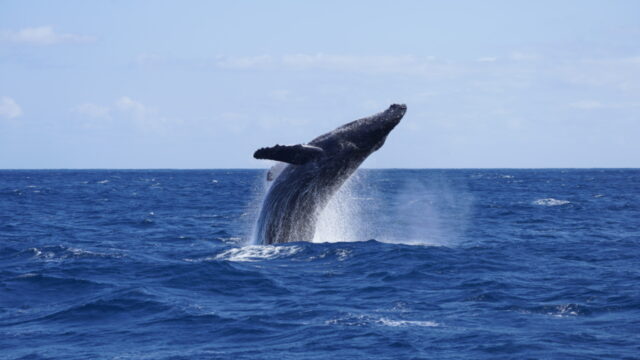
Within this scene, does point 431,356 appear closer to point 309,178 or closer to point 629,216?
point 309,178

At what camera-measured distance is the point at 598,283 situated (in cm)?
1292

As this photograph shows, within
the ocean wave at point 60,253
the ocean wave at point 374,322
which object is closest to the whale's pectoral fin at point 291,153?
the ocean wave at point 374,322

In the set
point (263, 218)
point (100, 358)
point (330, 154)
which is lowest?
point (100, 358)

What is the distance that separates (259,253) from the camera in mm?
15578

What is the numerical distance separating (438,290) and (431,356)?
12.7 feet

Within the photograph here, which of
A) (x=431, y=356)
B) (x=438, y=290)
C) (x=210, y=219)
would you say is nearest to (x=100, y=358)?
(x=431, y=356)

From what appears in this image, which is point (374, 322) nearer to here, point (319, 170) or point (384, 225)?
point (319, 170)

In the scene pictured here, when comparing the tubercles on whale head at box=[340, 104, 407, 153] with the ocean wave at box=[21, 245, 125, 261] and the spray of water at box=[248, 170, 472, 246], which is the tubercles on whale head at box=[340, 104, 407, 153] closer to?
the spray of water at box=[248, 170, 472, 246]

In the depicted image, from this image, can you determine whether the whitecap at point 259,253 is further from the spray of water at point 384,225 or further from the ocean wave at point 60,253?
the ocean wave at point 60,253

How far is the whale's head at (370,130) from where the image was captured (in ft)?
50.6

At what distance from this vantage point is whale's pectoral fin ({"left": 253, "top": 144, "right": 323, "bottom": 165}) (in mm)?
13812

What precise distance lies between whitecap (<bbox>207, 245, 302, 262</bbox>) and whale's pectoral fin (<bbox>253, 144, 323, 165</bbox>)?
183 centimetres

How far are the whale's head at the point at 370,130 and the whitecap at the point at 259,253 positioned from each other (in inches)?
95.3

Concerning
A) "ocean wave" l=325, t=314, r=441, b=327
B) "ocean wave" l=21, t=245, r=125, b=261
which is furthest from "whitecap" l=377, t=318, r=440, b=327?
"ocean wave" l=21, t=245, r=125, b=261
